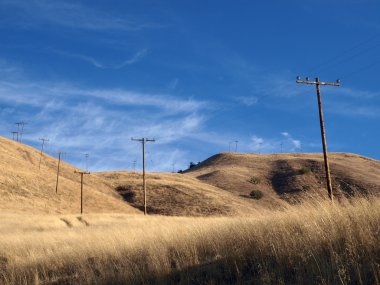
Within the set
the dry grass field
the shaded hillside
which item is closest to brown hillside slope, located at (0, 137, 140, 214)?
the shaded hillside

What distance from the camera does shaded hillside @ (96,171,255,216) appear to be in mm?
71500

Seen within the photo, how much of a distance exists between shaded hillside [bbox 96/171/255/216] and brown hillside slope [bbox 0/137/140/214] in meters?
3.13

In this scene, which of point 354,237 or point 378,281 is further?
point 354,237

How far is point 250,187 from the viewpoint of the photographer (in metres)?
95.8

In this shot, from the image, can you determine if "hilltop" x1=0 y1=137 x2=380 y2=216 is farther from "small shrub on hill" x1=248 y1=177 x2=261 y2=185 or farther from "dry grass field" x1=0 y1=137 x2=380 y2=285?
"dry grass field" x1=0 y1=137 x2=380 y2=285

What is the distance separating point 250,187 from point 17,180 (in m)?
50.5

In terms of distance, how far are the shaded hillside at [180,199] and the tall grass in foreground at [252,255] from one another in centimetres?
5436

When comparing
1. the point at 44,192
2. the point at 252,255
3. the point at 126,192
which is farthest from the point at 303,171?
the point at 252,255

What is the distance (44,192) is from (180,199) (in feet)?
78.6

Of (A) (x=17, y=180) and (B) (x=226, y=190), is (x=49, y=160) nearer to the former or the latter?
(A) (x=17, y=180)

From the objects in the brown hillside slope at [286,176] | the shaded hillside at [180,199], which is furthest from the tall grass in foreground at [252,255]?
the brown hillside slope at [286,176]

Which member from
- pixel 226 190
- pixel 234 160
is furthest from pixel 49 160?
pixel 234 160

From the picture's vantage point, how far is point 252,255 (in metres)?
7.93

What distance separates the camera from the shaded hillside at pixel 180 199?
71500 mm
